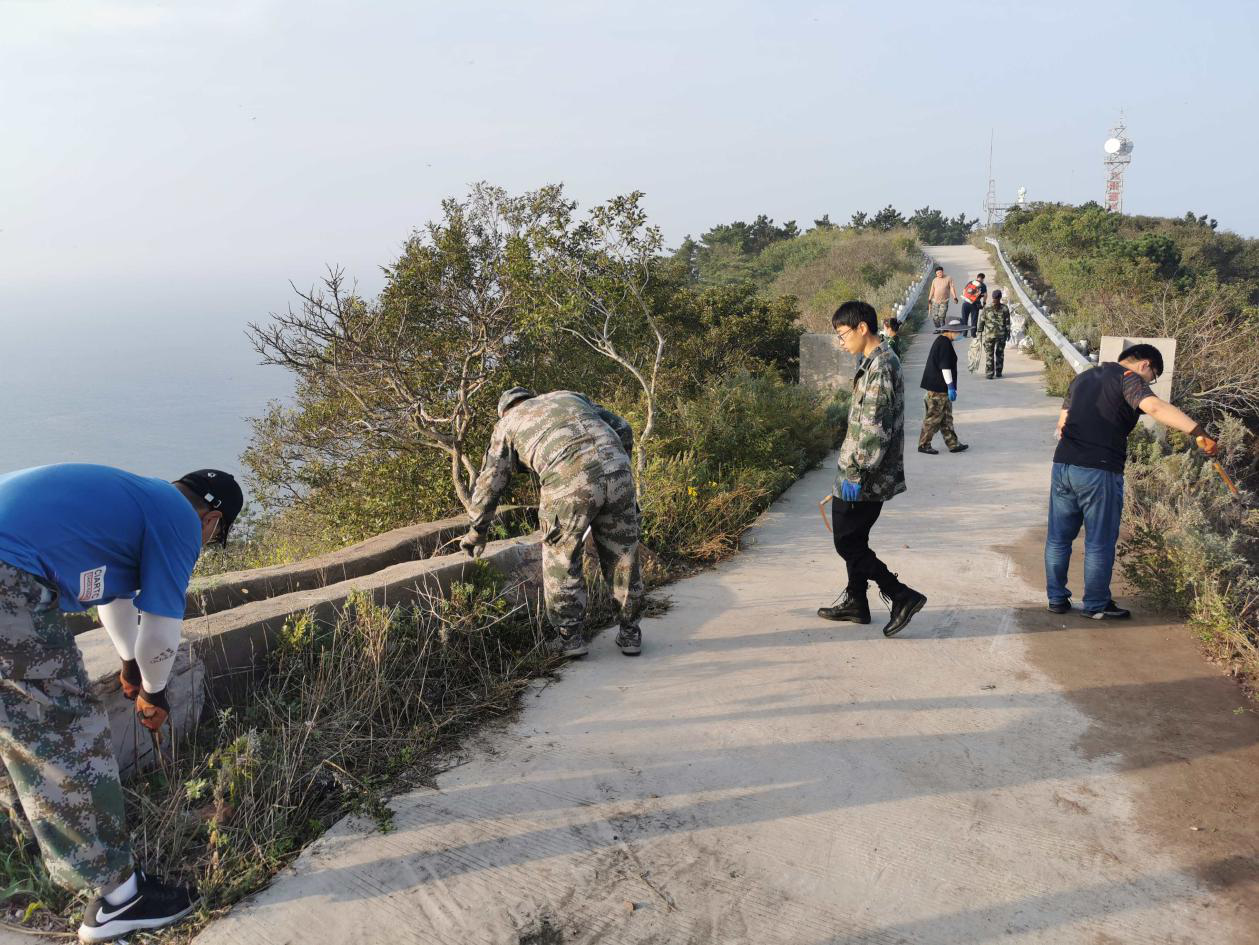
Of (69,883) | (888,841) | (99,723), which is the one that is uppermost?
(99,723)

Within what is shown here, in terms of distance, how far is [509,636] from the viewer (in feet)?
15.7

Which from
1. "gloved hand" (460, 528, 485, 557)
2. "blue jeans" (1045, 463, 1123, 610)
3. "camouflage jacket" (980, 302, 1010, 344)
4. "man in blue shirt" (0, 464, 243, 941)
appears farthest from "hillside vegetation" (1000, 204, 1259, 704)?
"man in blue shirt" (0, 464, 243, 941)

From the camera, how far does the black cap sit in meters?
3.16

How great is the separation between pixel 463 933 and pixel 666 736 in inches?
55.3

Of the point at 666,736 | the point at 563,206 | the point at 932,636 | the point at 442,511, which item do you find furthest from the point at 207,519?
the point at 563,206

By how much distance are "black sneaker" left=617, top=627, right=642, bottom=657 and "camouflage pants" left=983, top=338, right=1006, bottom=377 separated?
10.9m

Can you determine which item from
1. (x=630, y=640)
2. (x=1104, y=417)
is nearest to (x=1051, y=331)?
(x=1104, y=417)

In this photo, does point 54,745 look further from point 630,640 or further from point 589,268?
point 589,268

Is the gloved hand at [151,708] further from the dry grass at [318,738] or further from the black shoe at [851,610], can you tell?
the black shoe at [851,610]

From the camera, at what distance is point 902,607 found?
495cm

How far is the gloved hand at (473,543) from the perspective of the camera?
16.0 ft

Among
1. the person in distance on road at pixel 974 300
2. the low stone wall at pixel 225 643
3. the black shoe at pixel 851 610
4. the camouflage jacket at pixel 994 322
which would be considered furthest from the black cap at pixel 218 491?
the person in distance on road at pixel 974 300

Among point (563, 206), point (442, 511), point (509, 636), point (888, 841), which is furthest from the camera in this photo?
point (563, 206)

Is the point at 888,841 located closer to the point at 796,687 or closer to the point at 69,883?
the point at 796,687
